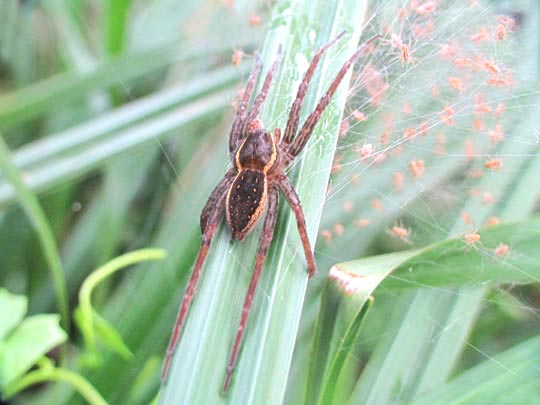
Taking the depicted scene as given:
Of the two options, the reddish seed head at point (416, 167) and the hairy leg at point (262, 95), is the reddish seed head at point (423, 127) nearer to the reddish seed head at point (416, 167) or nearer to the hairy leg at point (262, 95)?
the reddish seed head at point (416, 167)

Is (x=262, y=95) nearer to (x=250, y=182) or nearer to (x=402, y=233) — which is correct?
(x=250, y=182)

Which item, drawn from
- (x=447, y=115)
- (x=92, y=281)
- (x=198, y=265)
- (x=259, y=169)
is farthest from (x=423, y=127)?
(x=92, y=281)

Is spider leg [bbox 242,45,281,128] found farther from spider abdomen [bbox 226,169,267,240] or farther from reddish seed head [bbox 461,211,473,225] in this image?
reddish seed head [bbox 461,211,473,225]

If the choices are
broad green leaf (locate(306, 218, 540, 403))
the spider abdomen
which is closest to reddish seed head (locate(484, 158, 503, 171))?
broad green leaf (locate(306, 218, 540, 403))

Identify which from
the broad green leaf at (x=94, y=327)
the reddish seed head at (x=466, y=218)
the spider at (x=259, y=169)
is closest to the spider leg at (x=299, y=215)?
the spider at (x=259, y=169)

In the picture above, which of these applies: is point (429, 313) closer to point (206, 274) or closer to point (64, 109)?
point (206, 274)

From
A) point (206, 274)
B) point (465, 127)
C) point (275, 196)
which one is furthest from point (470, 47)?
point (206, 274)
